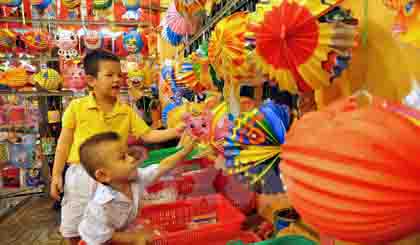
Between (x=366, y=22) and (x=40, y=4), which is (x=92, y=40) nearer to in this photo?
(x=40, y=4)

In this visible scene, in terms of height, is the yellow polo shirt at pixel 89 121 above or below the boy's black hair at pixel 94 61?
below

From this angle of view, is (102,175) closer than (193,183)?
Yes

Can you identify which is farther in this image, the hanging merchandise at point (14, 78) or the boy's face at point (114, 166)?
the hanging merchandise at point (14, 78)

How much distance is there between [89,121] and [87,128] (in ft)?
0.13

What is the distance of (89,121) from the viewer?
5.88ft

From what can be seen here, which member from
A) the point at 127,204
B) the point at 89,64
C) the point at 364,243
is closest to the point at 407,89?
the point at 364,243

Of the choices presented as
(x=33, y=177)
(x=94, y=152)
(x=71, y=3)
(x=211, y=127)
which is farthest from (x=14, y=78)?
(x=211, y=127)

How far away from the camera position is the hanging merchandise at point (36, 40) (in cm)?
352

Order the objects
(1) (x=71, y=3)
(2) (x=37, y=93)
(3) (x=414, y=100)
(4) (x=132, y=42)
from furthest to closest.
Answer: (4) (x=132, y=42) < (1) (x=71, y=3) < (2) (x=37, y=93) < (3) (x=414, y=100)

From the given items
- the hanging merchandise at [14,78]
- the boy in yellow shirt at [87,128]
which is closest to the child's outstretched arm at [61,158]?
the boy in yellow shirt at [87,128]

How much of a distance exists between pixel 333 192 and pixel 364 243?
0.31 ft

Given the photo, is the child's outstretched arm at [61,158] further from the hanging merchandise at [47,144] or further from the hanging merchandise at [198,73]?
the hanging merchandise at [47,144]

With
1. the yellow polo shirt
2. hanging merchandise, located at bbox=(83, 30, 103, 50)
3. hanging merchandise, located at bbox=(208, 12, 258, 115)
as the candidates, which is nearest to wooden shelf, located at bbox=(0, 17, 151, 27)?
hanging merchandise, located at bbox=(83, 30, 103, 50)

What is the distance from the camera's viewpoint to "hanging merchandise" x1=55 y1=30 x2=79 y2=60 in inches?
135
